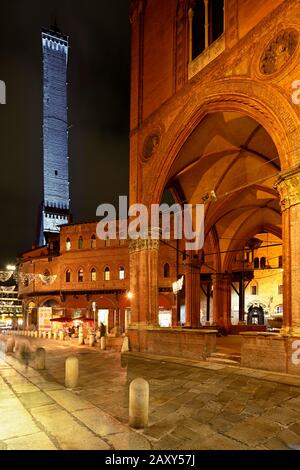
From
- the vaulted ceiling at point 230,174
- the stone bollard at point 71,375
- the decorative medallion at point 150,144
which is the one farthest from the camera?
the decorative medallion at point 150,144

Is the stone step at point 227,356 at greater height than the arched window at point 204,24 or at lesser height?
A: lesser

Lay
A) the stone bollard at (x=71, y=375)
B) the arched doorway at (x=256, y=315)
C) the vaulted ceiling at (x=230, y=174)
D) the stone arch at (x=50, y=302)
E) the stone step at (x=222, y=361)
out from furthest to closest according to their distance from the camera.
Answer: the stone arch at (x=50, y=302), the arched doorway at (x=256, y=315), the vaulted ceiling at (x=230, y=174), the stone step at (x=222, y=361), the stone bollard at (x=71, y=375)

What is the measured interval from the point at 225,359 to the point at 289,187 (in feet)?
19.0

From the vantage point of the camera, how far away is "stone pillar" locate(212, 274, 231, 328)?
82.5 ft

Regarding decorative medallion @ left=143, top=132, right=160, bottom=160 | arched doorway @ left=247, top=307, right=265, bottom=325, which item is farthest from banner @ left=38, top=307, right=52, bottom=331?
decorative medallion @ left=143, top=132, right=160, bottom=160

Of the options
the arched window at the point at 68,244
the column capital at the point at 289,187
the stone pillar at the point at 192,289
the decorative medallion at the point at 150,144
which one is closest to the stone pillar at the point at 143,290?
the decorative medallion at the point at 150,144

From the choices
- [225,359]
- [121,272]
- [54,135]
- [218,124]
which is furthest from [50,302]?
[54,135]

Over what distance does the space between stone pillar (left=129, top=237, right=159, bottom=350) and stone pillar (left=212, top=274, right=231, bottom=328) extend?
9.79 metres

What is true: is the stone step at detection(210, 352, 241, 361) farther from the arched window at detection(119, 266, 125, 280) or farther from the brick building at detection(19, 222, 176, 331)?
the arched window at detection(119, 266, 125, 280)

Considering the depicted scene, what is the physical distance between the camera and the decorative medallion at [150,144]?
17.1 metres

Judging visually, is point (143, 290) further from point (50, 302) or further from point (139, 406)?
point (50, 302)

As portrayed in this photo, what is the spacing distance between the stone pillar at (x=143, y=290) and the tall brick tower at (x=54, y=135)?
56.8 meters

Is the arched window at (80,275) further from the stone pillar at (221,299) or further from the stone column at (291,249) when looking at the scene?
the stone column at (291,249)

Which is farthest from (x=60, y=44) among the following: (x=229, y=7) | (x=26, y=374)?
(x=26, y=374)
